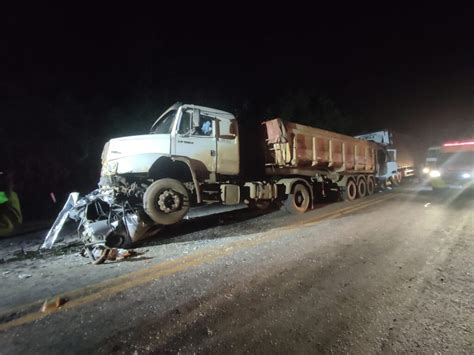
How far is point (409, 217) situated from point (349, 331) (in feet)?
19.5

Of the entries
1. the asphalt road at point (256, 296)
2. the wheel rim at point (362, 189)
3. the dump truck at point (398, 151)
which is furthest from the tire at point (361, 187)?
the asphalt road at point (256, 296)

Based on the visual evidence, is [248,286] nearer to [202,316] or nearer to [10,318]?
[202,316]

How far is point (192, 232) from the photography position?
6.65m

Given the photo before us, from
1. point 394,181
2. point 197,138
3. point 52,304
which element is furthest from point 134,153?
point 394,181

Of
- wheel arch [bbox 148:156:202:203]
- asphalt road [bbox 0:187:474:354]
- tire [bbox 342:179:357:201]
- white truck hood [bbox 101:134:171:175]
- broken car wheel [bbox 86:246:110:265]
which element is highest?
white truck hood [bbox 101:134:171:175]

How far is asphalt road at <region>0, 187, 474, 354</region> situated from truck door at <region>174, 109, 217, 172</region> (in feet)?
6.56

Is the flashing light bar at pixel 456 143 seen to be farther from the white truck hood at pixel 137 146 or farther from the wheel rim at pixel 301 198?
the white truck hood at pixel 137 146

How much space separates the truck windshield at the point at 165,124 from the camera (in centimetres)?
678

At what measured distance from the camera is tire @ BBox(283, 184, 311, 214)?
8.88 metres

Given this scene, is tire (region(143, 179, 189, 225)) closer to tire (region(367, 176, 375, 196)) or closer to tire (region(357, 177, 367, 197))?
tire (region(357, 177, 367, 197))

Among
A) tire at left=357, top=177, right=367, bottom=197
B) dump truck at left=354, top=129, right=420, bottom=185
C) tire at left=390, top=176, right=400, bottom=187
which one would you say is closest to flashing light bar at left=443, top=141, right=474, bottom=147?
dump truck at left=354, top=129, right=420, bottom=185

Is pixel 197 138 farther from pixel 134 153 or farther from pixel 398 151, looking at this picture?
pixel 398 151

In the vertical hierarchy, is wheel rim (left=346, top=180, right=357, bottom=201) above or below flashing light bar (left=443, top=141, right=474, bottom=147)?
below

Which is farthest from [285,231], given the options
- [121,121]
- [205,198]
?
[121,121]
